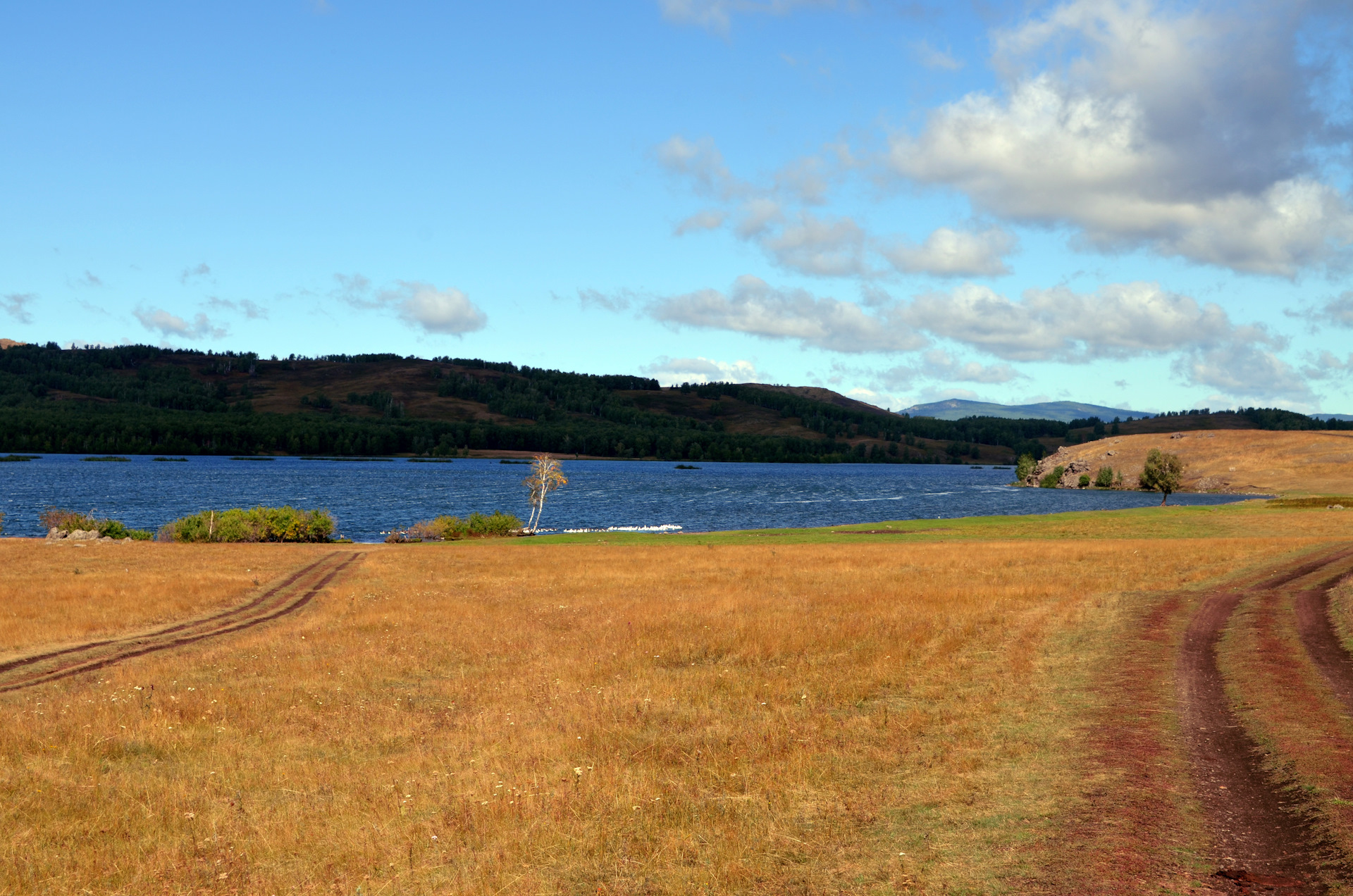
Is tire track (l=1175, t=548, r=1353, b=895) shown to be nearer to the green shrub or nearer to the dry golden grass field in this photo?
the dry golden grass field

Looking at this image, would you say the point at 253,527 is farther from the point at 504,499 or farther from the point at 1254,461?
the point at 1254,461

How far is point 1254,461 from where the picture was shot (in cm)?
17738

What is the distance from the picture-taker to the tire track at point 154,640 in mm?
20906

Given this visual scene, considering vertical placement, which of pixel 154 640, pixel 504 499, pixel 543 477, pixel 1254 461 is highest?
pixel 1254 461

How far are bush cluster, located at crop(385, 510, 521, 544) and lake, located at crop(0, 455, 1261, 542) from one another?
10019mm

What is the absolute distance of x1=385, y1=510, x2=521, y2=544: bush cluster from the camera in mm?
72188

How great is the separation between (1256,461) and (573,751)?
A: 202596mm

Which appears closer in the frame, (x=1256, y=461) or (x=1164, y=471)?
(x=1164, y=471)

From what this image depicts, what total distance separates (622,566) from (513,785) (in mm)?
32748

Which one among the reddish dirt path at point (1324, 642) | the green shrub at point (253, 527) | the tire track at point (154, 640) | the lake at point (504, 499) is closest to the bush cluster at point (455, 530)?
the green shrub at point (253, 527)

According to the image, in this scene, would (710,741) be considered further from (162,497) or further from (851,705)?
(162,497)

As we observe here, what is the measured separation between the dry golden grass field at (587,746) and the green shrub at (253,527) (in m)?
33.7

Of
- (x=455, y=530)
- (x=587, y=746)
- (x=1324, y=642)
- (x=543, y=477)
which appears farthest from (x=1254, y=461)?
(x=587, y=746)

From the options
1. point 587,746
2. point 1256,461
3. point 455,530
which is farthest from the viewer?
point 1256,461
